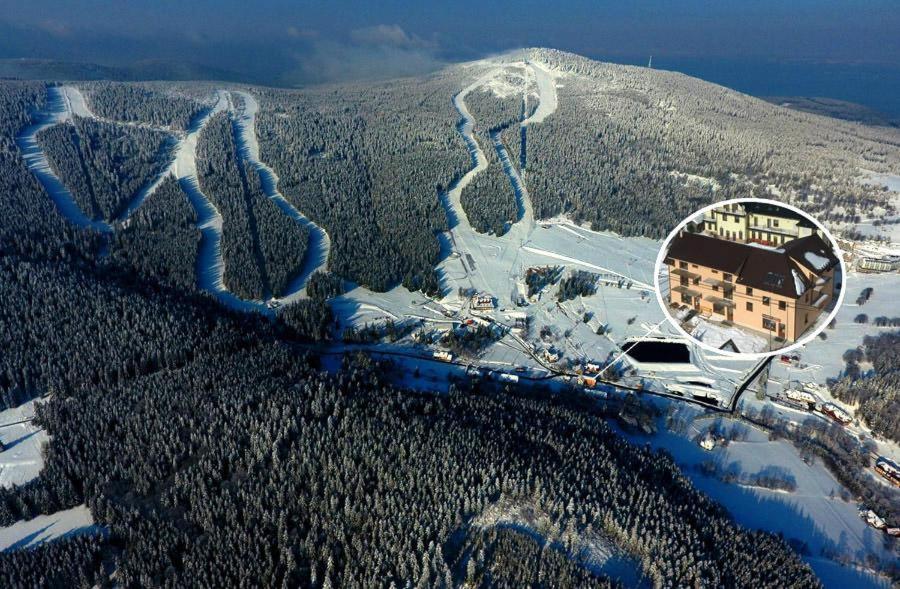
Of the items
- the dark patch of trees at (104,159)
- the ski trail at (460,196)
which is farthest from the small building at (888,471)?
the dark patch of trees at (104,159)

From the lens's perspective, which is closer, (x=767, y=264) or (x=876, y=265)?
(x=767, y=264)

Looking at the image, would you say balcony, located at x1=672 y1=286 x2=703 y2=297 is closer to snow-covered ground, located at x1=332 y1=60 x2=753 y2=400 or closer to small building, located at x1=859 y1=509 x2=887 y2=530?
small building, located at x1=859 y1=509 x2=887 y2=530

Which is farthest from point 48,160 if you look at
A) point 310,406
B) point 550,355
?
point 550,355

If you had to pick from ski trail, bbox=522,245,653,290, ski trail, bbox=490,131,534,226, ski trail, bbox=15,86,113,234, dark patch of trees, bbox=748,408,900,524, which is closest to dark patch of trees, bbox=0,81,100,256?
ski trail, bbox=15,86,113,234

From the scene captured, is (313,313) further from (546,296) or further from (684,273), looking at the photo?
(684,273)

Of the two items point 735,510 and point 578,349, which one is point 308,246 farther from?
point 735,510

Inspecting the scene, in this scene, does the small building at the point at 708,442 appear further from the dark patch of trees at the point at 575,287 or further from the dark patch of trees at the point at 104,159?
the dark patch of trees at the point at 104,159
